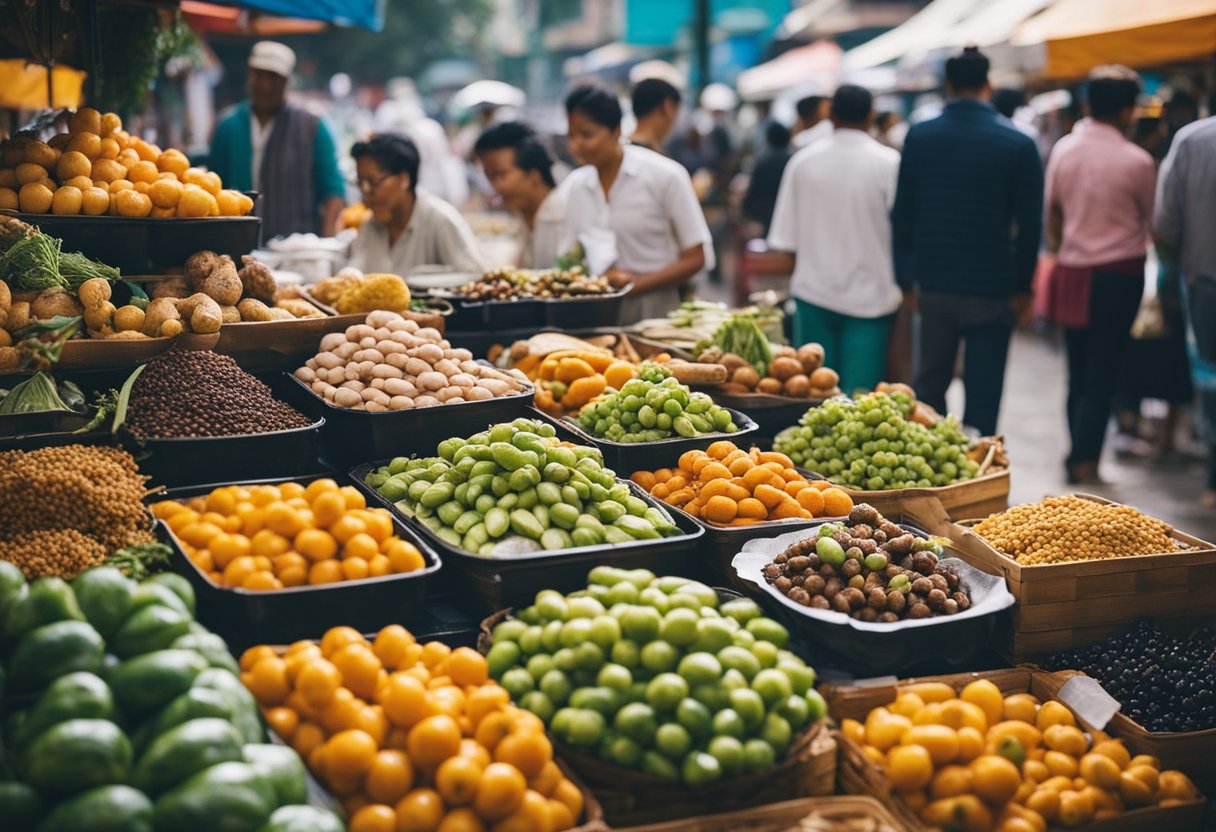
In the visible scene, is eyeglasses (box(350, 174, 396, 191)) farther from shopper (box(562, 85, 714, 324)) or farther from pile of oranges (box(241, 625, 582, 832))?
pile of oranges (box(241, 625, 582, 832))

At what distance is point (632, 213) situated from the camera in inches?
249

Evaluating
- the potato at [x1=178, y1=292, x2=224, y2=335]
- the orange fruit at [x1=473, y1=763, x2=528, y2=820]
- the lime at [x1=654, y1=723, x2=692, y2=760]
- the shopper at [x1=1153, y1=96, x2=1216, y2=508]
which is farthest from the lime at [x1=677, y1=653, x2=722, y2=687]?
the shopper at [x1=1153, y1=96, x2=1216, y2=508]

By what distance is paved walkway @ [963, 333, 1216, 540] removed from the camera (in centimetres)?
718

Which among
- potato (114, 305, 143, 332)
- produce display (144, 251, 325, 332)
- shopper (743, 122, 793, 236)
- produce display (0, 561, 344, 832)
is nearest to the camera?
produce display (0, 561, 344, 832)

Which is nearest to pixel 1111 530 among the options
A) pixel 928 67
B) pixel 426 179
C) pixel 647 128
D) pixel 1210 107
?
pixel 647 128

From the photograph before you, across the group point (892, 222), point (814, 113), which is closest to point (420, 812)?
point (892, 222)

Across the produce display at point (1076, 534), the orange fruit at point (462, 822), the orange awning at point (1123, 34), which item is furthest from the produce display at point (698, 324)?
the orange awning at point (1123, 34)

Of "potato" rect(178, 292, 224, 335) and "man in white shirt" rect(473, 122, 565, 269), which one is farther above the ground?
"man in white shirt" rect(473, 122, 565, 269)

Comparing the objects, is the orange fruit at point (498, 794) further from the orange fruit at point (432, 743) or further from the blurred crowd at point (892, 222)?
the blurred crowd at point (892, 222)

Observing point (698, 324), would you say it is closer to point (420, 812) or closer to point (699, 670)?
point (699, 670)

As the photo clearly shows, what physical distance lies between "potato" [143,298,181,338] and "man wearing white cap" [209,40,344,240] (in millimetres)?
4393

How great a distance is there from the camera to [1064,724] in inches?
114

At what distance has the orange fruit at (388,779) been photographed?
89.6 inches

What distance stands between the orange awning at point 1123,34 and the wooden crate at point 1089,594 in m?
5.44
